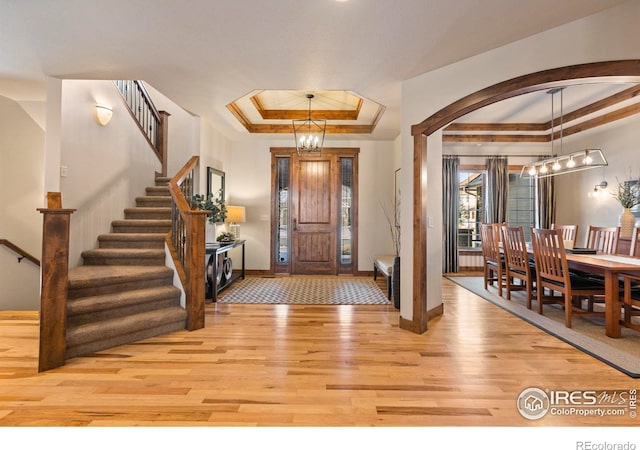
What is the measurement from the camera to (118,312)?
312 cm

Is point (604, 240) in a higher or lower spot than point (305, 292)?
higher

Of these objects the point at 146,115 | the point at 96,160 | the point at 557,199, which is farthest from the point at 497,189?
the point at 96,160

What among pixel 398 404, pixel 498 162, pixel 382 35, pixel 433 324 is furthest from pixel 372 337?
pixel 498 162

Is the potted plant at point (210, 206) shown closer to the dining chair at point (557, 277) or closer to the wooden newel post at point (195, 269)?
the wooden newel post at point (195, 269)

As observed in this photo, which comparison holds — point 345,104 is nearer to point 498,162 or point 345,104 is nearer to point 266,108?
point 266,108

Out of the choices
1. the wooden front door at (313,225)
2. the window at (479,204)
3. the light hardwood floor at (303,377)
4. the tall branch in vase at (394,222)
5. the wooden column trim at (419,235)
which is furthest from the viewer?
the window at (479,204)

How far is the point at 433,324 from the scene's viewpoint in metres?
3.61

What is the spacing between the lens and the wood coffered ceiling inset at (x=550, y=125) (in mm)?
4973

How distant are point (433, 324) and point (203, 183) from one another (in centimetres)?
405

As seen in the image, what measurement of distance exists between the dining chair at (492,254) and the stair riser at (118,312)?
182 inches

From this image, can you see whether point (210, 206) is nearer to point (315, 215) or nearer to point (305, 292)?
point (305, 292)

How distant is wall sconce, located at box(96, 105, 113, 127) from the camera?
424 cm

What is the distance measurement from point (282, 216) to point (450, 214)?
11.9ft

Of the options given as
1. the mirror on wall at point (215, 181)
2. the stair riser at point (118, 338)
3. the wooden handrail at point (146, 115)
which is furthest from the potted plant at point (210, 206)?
the stair riser at point (118, 338)
